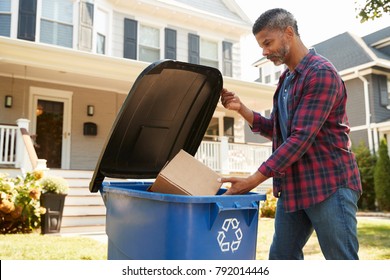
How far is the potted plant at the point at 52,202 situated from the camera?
6395 mm

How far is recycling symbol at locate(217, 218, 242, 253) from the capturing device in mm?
1878

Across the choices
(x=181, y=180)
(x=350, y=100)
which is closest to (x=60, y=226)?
(x=181, y=180)

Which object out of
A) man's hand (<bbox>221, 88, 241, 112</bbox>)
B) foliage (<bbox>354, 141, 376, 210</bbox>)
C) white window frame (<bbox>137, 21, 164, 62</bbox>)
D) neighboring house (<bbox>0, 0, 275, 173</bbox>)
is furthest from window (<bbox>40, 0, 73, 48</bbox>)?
foliage (<bbox>354, 141, 376, 210</bbox>)

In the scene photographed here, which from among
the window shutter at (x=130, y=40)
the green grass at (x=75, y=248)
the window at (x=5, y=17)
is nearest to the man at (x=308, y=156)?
the green grass at (x=75, y=248)

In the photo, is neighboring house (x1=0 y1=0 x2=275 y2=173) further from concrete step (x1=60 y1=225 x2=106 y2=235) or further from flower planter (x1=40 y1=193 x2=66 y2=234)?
concrete step (x1=60 y1=225 x2=106 y2=235)

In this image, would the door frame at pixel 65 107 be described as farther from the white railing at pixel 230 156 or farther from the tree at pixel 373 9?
the tree at pixel 373 9

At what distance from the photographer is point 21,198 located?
6426 millimetres

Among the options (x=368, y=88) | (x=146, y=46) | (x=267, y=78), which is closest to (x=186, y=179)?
(x=146, y=46)

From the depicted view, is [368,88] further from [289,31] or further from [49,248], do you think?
[289,31]

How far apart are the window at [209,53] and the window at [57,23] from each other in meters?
4.66

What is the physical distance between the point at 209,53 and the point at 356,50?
8583 millimetres

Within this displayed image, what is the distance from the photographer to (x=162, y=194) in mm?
1845

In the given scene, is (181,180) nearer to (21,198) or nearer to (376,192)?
(21,198)

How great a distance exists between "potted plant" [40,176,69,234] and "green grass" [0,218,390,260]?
25 centimetres
